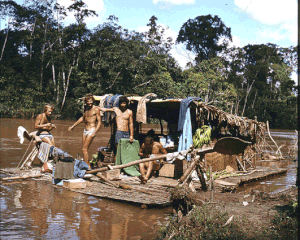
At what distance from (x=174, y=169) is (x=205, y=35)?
3540 cm

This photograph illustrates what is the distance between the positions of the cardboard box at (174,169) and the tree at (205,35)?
112 feet

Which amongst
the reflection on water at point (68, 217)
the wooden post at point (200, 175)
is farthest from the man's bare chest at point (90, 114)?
the wooden post at point (200, 175)

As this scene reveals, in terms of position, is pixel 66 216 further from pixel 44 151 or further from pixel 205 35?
pixel 205 35

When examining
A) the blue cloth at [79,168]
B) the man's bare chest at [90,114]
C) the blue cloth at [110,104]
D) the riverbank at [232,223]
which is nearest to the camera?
the riverbank at [232,223]

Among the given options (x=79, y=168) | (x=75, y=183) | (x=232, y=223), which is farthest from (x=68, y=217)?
(x=232, y=223)

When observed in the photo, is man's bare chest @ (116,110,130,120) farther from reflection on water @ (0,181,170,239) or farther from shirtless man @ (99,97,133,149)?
reflection on water @ (0,181,170,239)

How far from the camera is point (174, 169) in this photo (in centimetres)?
790

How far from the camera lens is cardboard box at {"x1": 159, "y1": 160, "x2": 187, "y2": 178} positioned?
7.66 metres

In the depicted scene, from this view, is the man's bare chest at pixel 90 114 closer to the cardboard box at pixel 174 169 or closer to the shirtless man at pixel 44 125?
the shirtless man at pixel 44 125

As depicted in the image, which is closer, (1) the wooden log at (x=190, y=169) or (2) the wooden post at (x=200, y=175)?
(1) the wooden log at (x=190, y=169)

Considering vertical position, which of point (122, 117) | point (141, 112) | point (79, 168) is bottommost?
point (79, 168)

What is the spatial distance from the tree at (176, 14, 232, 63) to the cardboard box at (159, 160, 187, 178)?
3401 centimetres

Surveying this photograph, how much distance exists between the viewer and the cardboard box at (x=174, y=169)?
7.66m

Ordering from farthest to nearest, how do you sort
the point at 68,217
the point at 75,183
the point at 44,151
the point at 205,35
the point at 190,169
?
1. the point at 205,35
2. the point at 44,151
3. the point at 75,183
4. the point at 190,169
5. the point at 68,217
